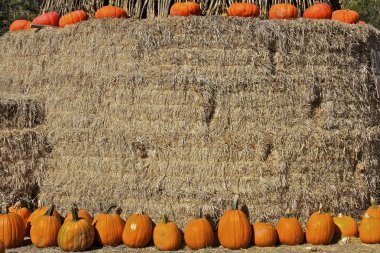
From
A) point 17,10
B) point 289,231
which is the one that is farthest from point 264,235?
point 17,10

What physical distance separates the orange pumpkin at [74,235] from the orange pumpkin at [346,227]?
11.7ft

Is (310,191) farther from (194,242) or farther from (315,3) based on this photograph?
(315,3)

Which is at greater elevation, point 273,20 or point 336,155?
point 273,20

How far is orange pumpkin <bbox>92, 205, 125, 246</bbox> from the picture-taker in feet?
24.8

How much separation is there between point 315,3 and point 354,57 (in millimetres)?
1600

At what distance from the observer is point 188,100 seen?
26.5ft

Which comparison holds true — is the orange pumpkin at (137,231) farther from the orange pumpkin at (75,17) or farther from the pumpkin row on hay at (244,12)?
the orange pumpkin at (75,17)

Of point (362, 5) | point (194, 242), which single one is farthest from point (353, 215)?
point (362, 5)

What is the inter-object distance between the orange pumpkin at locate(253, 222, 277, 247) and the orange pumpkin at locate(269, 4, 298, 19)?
344 centimetres

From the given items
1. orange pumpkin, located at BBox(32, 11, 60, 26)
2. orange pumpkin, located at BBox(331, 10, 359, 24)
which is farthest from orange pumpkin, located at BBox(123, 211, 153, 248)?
orange pumpkin, located at BBox(331, 10, 359, 24)

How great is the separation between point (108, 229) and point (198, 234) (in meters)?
1.26

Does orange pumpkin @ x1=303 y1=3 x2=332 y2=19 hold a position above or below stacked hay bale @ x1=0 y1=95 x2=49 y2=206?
above

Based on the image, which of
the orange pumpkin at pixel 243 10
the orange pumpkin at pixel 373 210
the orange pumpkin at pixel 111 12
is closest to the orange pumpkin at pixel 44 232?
the orange pumpkin at pixel 111 12

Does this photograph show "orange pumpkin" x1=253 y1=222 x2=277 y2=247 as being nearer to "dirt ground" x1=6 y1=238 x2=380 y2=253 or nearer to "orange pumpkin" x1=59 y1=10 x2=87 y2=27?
"dirt ground" x1=6 y1=238 x2=380 y2=253
